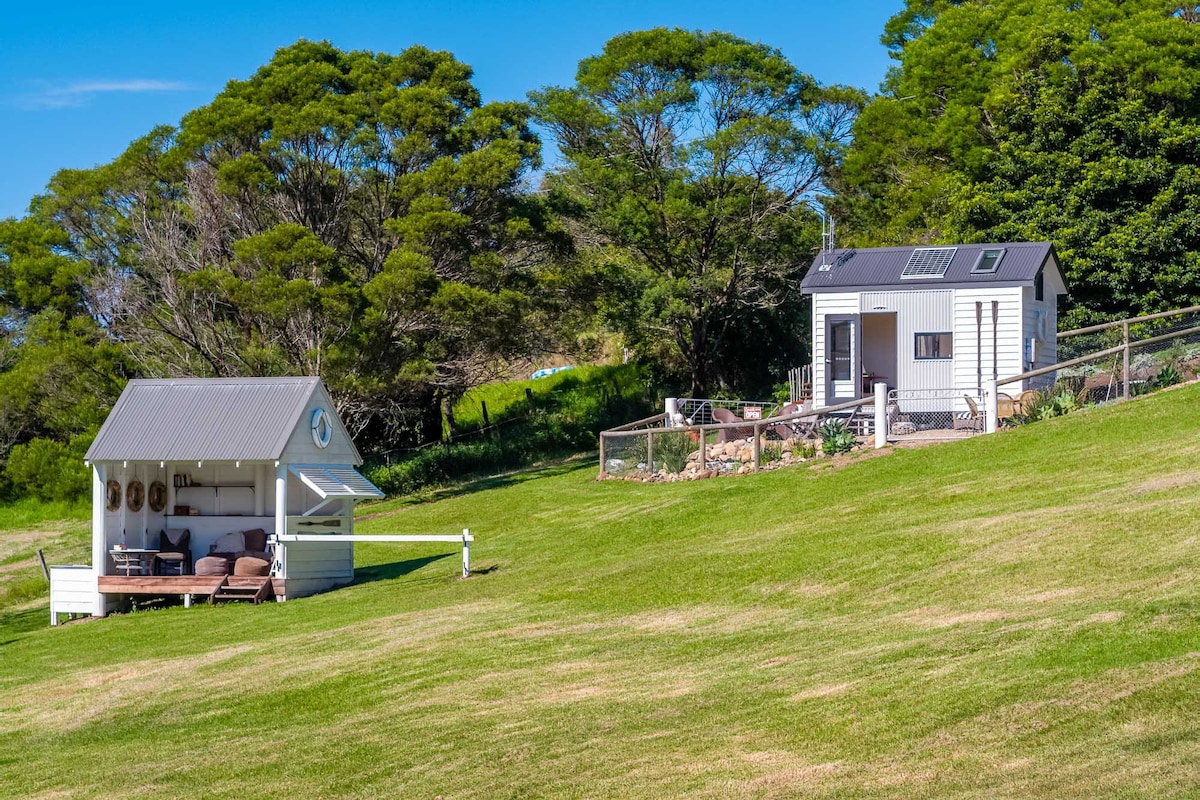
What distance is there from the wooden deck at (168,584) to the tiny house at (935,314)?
16024 mm

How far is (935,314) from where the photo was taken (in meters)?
33.2

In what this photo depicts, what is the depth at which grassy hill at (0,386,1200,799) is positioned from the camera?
1003 centimetres

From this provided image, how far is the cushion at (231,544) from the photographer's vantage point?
26016 mm

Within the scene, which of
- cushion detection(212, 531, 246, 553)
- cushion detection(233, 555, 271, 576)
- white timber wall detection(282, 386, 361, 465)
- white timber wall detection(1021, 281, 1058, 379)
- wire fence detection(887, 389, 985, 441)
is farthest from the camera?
white timber wall detection(1021, 281, 1058, 379)

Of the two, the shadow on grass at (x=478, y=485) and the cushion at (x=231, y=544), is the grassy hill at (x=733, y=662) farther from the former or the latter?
the shadow on grass at (x=478, y=485)

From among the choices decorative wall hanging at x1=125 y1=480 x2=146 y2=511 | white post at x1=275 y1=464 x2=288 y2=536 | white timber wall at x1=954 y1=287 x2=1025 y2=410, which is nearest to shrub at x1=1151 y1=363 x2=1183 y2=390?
white timber wall at x1=954 y1=287 x2=1025 y2=410

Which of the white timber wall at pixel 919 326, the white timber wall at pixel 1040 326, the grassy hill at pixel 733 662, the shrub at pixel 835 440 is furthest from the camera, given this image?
the white timber wall at pixel 919 326

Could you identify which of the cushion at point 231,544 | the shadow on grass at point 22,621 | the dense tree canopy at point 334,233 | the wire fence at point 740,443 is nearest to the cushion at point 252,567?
the cushion at point 231,544

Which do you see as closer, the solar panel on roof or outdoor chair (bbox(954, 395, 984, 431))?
outdoor chair (bbox(954, 395, 984, 431))

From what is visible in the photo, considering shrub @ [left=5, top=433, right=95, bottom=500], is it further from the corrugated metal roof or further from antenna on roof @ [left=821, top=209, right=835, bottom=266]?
antenna on roof @ [left=821, top=209, right=835, bottom=266]

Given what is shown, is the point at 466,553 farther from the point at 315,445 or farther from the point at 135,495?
the point at 135,495

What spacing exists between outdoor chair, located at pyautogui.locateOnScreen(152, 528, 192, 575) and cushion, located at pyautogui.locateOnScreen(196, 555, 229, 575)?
2.34 ft

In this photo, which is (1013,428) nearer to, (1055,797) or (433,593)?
(433,593)

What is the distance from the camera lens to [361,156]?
42.3 metres
